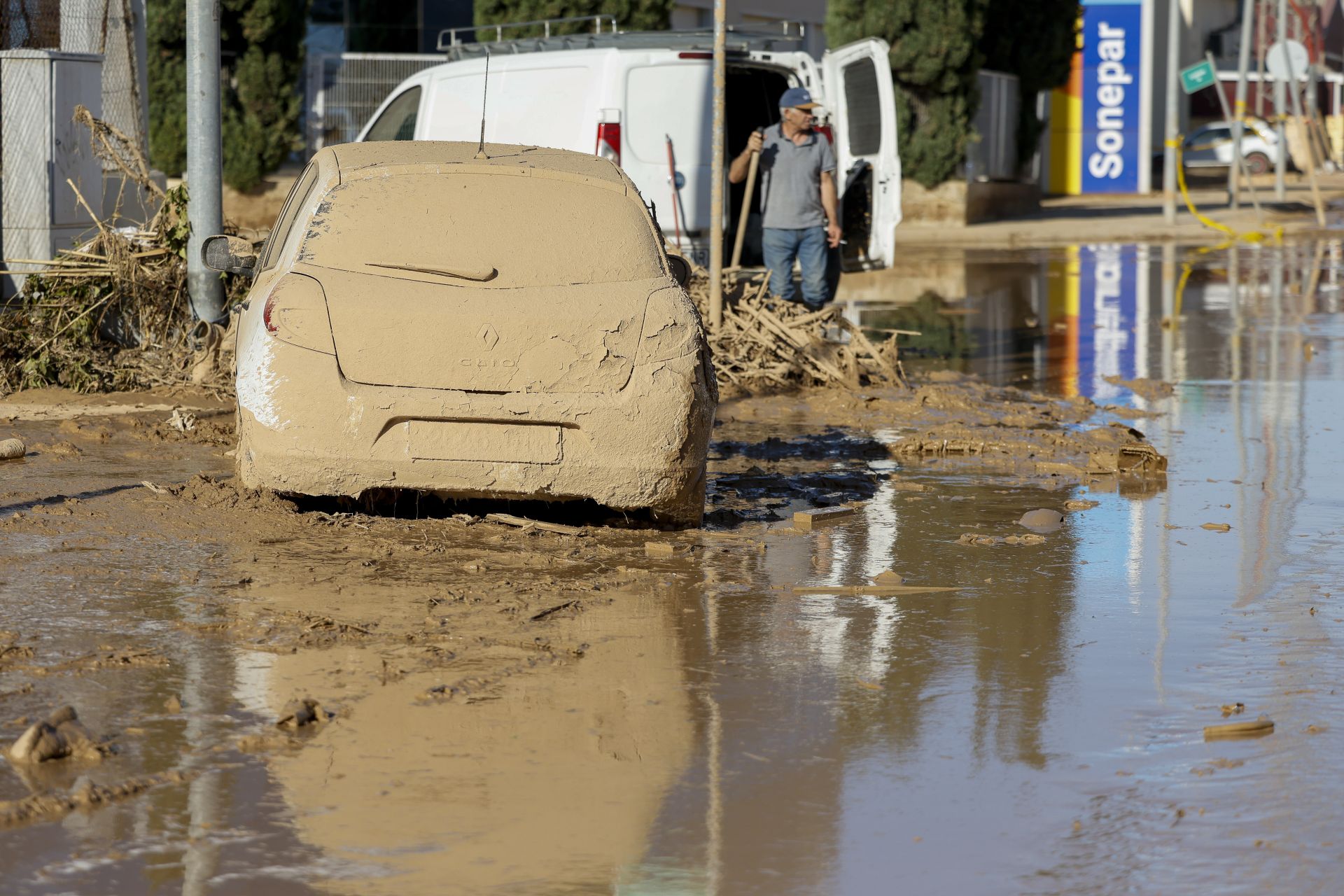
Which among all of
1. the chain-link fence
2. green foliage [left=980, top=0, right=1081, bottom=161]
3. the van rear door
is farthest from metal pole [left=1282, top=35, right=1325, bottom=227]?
the chain-link fence

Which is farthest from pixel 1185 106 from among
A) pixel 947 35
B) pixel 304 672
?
pixel 304 672

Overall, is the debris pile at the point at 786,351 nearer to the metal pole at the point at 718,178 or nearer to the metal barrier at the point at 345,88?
the metal pole at the point at 718,178

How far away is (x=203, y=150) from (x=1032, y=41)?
1065 inches

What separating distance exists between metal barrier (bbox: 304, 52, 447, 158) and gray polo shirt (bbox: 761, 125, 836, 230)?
16.8 metres

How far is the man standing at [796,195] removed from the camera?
12.4 meters

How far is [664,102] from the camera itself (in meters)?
12.8

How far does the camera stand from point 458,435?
6406 millimetres

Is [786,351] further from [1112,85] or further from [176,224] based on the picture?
[1112,85]

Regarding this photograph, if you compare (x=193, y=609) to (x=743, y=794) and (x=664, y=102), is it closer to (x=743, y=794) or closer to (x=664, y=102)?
(x=743, y=794)

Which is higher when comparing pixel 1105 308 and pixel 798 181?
pixel 798 181

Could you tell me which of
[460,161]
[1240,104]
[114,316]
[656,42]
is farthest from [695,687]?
[1240,104]

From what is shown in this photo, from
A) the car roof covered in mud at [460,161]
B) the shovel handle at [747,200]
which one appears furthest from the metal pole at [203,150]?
the shovel handle at [747,200]

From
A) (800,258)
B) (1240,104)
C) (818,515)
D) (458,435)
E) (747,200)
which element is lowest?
(818,515)

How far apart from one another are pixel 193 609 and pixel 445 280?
5.71ft
